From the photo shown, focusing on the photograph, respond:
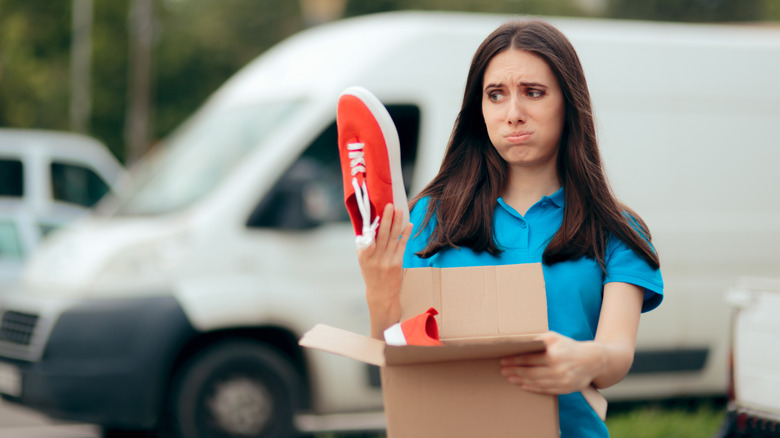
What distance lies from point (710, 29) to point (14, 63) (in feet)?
43.7

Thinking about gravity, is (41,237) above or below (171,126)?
below

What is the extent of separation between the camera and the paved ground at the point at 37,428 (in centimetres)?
647

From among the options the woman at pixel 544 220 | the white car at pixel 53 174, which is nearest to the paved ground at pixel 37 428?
the white car at pixel 53 174

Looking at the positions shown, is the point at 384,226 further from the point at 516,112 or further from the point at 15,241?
the point at 15,241

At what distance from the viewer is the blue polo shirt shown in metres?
1.96

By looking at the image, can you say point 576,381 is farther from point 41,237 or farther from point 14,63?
point 14,63

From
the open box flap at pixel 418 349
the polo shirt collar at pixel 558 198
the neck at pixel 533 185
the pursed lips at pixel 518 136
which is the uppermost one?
the pursed lips at pixel 518 136

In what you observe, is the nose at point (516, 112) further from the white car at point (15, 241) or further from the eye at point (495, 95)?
the white car at point (15, 241)

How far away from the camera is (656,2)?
4200 centimetres

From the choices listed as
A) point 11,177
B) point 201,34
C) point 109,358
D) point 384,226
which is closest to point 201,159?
point 109,358

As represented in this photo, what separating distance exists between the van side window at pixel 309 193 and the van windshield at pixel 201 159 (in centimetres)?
27

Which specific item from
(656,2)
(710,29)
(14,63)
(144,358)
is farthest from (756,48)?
(656,2)

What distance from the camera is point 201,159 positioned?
5.77m

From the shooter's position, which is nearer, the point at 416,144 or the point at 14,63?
the point at 416,144
